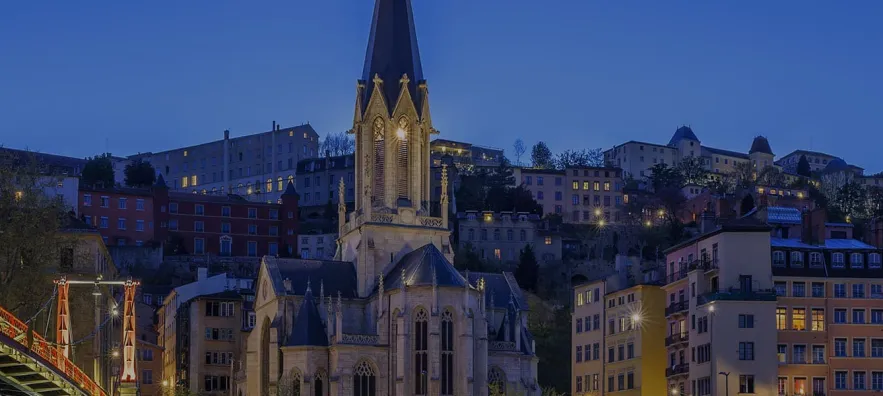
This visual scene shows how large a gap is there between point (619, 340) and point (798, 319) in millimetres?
15310

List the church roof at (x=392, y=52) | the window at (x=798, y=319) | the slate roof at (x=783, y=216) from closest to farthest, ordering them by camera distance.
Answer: the window at (x=798, y=319) → the church roof at (x=392, y=52) → the slate roof at (x=783, y=216)

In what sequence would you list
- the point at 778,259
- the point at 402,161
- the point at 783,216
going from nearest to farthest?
1. the point at 402,161
2. the point at 778,259
3. the point at 783,216

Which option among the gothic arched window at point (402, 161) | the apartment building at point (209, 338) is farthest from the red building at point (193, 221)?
the gothic arched window at point (402, 161)

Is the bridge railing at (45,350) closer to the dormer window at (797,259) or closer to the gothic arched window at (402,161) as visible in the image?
the gothic arched window at (402,161)

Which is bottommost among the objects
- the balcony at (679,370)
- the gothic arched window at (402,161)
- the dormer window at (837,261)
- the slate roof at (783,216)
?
the balcony at (679,370)

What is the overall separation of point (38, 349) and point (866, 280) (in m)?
60.1

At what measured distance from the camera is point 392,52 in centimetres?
9944

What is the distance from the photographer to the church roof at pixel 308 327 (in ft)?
294

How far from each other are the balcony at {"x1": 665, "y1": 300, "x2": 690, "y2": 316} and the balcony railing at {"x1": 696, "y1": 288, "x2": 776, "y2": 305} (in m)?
3.89

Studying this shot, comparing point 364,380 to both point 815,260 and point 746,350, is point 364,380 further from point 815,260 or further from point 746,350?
point 815,260

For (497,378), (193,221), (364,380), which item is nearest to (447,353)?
(364,380)

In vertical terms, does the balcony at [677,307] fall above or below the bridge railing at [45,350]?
above

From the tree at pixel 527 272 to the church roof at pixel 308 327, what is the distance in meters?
78.5

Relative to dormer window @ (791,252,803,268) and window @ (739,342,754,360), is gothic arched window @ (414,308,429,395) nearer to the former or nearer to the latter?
window @ (739,342,754,360)
